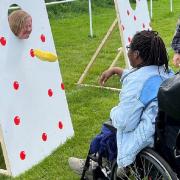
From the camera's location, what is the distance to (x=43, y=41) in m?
4.10

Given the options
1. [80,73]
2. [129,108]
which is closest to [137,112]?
[129,108]

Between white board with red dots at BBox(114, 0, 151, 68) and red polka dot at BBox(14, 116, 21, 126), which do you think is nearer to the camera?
red polka dot at BBox(14, 116, 21, 126)

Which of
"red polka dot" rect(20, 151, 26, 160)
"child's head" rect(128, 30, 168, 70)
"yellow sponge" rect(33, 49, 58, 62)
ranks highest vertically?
"child's head" rect(128, 30, 168, 70)

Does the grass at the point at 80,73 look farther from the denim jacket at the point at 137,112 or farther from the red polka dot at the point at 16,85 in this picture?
the denim jacket at the point at 137,112

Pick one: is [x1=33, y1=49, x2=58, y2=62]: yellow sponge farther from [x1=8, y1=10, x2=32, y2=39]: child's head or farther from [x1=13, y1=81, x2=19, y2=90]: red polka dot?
[x1=13, y1=81, x2=19, y2=90]: red polka dot

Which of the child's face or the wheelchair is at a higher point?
the child's face

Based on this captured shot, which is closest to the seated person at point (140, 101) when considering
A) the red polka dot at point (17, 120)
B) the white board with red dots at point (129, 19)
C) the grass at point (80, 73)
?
the grass at point (80, 73)

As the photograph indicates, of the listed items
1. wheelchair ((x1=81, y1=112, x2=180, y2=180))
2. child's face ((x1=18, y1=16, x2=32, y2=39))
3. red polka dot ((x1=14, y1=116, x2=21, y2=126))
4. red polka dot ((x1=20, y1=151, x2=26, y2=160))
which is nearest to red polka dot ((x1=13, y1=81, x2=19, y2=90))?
red polka dot ((x1=14, y1=116, x2=21, y2=126))

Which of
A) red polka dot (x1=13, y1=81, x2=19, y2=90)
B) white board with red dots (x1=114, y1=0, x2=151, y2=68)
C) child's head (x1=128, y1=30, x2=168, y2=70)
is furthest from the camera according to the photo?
white board with red dots (x1=114, y1=0, x2=151, y2=68)

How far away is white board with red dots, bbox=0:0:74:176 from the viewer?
12.0 feet

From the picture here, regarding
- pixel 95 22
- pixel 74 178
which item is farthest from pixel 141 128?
pixel 95 22

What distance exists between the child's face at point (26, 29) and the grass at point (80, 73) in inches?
41.4

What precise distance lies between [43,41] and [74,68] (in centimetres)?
311

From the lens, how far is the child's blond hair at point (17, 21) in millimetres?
3707
